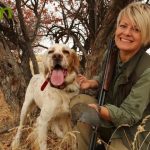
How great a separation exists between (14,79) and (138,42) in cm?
296

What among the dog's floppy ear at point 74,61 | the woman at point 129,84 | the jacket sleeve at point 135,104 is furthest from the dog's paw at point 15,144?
the jacket sleeve at point 135,104

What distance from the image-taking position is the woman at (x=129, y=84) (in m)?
3.96

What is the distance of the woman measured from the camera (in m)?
3.96

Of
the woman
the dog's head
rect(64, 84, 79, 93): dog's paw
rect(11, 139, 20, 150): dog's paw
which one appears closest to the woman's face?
the woman

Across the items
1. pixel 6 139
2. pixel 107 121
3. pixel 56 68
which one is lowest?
pixel 6 139

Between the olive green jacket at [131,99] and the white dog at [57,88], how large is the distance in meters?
0.96

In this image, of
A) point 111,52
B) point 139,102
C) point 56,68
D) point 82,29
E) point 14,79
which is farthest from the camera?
point 82,29

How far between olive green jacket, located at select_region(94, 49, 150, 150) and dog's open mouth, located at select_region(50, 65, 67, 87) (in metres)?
0.93

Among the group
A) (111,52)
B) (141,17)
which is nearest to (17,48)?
(111,52)

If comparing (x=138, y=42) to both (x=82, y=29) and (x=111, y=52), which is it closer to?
(x=111, y=52)

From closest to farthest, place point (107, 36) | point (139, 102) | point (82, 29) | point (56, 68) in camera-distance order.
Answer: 1. point (139, 102)
2. point (56, 68)
3. point (107, 36)
4. point (82, 29)

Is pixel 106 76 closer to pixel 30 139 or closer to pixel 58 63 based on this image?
pixel 58 63

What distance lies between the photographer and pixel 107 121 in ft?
13.6

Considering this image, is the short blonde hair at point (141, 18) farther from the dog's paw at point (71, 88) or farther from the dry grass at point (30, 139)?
the dog's paw at point (71, 88)
